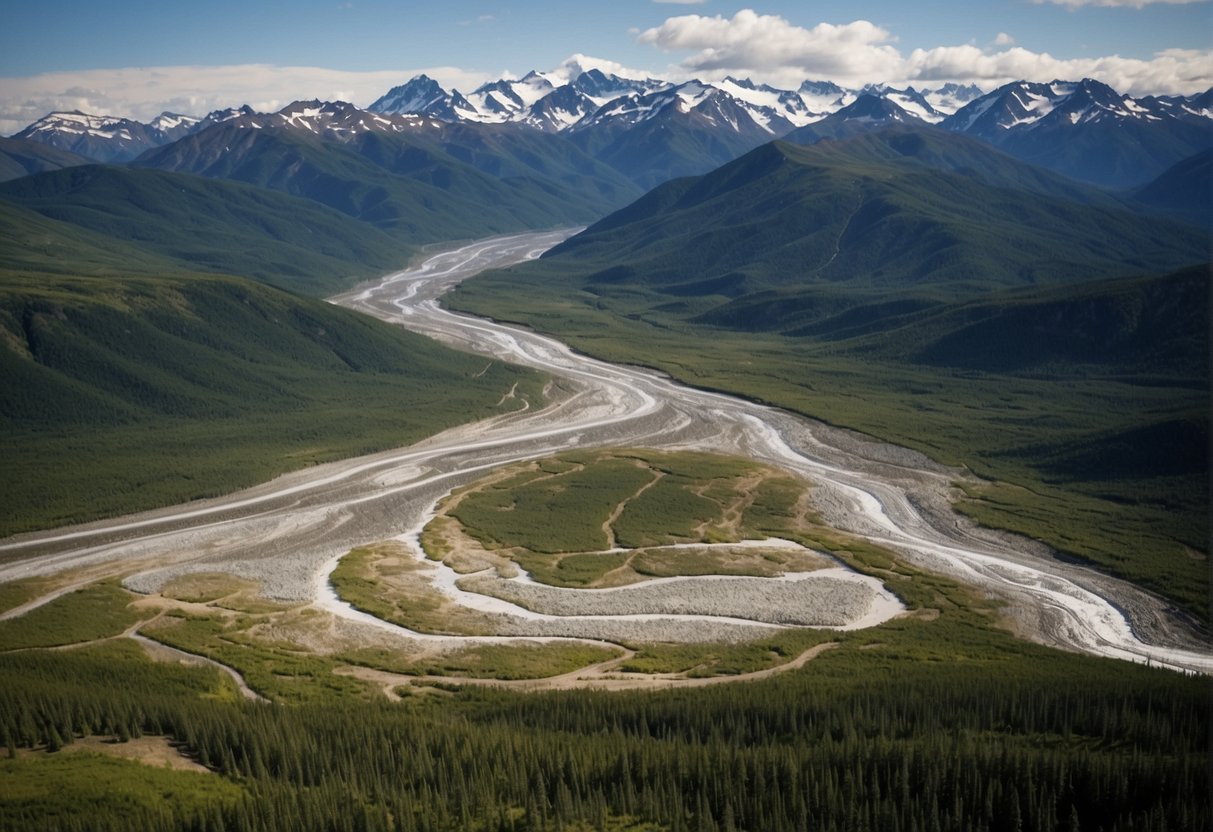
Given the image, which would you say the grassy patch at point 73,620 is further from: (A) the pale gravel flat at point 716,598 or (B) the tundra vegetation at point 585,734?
(A) the pale gravel flat at point 716,598

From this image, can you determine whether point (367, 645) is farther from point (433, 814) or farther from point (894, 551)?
point (894, 551)

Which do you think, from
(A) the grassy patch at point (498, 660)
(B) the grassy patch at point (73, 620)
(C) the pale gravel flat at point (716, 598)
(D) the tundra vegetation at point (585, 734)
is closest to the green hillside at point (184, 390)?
(B) the grassy patch at point (73, 620)

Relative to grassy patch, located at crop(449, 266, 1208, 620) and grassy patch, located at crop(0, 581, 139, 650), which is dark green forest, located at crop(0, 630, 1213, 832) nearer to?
grassy patch, located at crop(0, 581, 139, 650)

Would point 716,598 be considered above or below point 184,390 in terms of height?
below

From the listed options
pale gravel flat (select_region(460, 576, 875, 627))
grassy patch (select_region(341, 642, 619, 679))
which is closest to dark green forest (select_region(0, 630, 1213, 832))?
grassy patch (select_region(341, 642, 619, 679))

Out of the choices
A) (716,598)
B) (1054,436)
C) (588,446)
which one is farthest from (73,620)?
(1054,436)

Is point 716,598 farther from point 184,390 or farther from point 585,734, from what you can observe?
point 184,390

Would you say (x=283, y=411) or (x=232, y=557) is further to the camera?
(x=283, y=411)

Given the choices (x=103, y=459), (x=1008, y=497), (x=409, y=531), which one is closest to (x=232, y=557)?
(x=409, y=531)

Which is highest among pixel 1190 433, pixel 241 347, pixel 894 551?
pixel 241 347
